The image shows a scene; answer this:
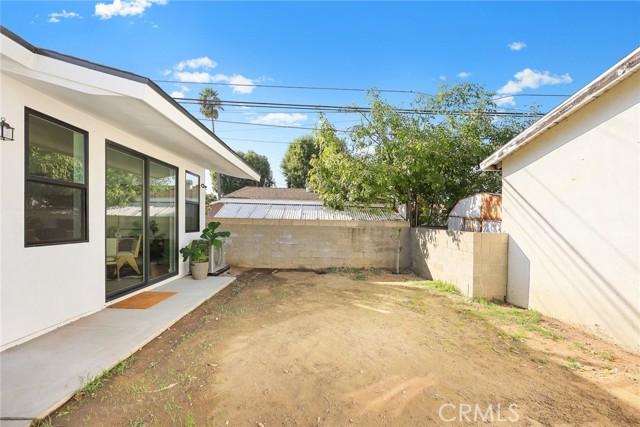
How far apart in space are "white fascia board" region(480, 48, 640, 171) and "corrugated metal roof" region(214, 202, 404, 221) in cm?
402

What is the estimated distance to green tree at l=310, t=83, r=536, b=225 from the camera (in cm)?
718

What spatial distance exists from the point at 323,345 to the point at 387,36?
8082 millimetres

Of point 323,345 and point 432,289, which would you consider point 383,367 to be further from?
point 432,289

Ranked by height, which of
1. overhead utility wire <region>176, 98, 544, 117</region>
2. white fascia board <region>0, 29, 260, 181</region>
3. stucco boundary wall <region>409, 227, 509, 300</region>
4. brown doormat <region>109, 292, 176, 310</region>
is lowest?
brown doormat <region>109, 292, 176, 310</region>

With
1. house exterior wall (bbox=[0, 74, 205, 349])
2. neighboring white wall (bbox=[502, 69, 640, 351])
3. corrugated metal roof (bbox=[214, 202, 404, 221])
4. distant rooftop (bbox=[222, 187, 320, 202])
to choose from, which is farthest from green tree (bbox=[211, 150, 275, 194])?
neighboring white wall (bbox=[502, 69, 640, 351])

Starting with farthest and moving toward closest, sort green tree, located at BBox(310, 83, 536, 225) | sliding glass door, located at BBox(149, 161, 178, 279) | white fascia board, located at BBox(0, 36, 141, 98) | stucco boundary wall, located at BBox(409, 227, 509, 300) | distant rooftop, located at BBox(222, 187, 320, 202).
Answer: distant rooftop, located at BBox(222, 187, 320, 202) < green tree, located at BBox(310, 83, 536, 225) < sliding glass door, located at BBox(149, 161, 178, 279) < stucco boundary wall, located at BBox(409, 227, 509, 300) < white fascia board, located at BBox(0, 36, 141, 98)

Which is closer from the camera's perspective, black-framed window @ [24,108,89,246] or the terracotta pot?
black-framed window @ [24,108,89,246]

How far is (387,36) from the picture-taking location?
25.4ft

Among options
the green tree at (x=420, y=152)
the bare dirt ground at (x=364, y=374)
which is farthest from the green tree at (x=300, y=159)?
the bare dirt ground at (x=364, y=374)

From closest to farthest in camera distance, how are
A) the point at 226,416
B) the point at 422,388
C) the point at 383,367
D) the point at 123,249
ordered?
the point at 226,416 < the point at 422,388 < the point at 383,367 < the point at 123,249

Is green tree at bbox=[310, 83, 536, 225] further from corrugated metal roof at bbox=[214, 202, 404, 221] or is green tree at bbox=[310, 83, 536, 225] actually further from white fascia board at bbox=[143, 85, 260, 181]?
white fascia board at bbox=[143, 85, 260, 181]

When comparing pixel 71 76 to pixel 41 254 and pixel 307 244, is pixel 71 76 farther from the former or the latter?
pixel 307 244

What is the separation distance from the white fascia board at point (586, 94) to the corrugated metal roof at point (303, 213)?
4015 mm

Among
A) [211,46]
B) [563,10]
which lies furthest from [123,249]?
[563,10]
